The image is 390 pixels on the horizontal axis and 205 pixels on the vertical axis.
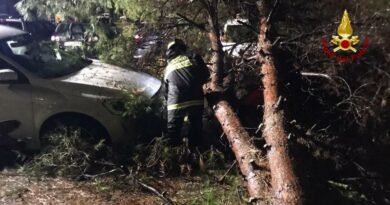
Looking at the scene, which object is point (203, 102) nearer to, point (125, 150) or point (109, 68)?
point (125, 150)

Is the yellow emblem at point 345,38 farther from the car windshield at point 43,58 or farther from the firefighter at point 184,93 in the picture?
the car windshield at point 43,58

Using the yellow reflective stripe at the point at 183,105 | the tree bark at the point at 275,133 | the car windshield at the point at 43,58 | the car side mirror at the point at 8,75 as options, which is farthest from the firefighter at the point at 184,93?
the car side mirror at the point at 8,75

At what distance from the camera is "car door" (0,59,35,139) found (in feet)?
18.7

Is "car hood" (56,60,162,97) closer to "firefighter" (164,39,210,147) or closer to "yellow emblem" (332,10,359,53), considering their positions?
"firefighter" (164,39,210,147)

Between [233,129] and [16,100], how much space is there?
2663 mm

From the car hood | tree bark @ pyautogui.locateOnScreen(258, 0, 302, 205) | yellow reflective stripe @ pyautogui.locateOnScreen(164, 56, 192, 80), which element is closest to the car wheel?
the car hood

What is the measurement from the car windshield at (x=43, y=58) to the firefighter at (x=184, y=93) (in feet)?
4.66

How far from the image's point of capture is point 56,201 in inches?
193

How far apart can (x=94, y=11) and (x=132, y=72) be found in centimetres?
293

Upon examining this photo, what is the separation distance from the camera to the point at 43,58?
6.41 metres

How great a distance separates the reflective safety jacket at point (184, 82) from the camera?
5902 millimetres

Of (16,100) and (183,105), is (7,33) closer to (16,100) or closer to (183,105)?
(16,100)

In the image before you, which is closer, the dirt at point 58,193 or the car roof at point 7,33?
the dirt at point 58,193

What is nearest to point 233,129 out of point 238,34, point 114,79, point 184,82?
point 184,82
